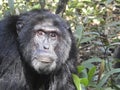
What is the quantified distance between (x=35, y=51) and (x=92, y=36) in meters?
1.52

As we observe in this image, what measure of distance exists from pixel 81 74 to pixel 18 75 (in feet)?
2.84

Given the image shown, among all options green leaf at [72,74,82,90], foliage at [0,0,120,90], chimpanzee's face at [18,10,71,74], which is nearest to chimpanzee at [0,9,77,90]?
chimpanzee's face at [18,10,71,74]

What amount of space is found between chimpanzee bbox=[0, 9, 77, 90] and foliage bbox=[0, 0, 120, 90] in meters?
0.30

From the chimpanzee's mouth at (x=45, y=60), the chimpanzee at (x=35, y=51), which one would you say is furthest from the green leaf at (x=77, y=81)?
the chimpanzee's mouth at (x=45, y=60)

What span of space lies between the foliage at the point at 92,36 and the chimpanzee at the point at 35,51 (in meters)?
0.30

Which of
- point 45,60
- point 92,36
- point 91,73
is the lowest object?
point 91,73

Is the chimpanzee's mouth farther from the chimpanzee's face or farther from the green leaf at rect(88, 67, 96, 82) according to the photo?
the green leaf at rect(88, 67, 96, 82)

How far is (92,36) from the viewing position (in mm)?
6047

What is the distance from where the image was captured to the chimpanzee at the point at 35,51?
4.76m

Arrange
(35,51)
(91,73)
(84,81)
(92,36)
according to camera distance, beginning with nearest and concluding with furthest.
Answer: (35,51) → (84,81) → (91,73) → (92,36)

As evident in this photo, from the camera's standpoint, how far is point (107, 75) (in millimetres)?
5172

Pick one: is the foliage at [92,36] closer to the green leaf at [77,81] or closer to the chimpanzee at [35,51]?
the green leaf at [77,81]

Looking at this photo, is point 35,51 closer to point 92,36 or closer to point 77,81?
point 77,81

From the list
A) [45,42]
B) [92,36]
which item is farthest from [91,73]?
[92,36]
